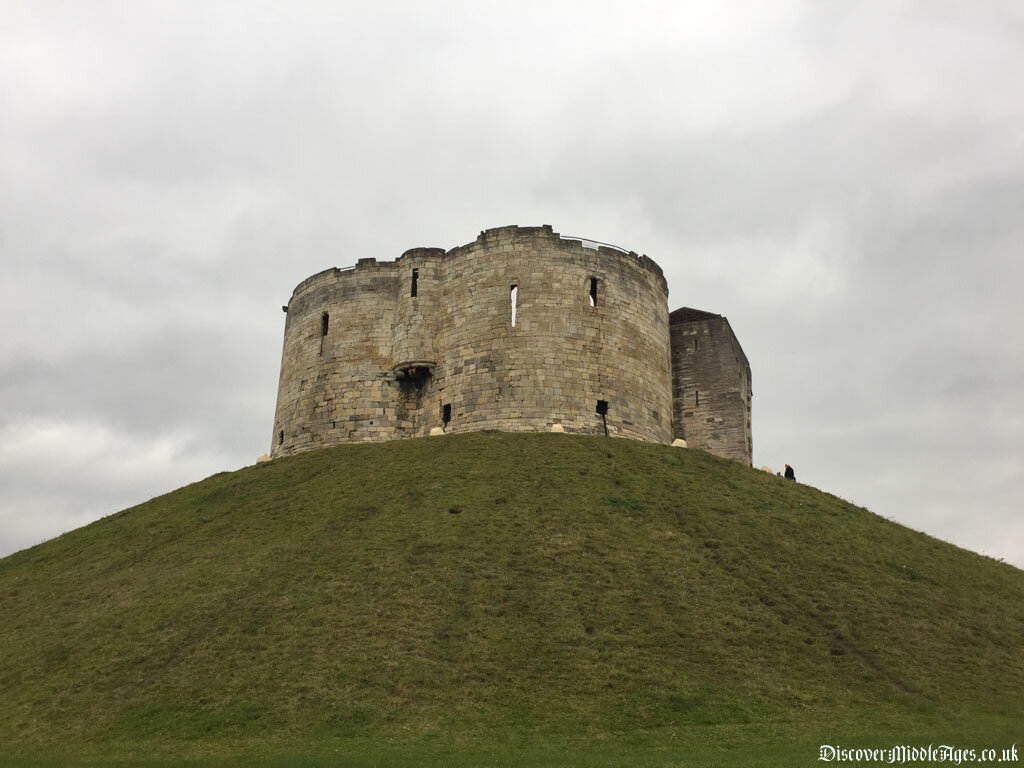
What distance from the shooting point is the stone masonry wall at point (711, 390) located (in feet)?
121

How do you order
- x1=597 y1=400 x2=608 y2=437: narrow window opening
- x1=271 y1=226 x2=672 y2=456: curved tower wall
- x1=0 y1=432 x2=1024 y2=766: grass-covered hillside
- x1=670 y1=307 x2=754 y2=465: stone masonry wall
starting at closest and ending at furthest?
x1=0 y1=432 x2=1024 y2=766: grass-covered hillside, x1=597 y1=400 x2=608 y2=437: narrow window opening, x1=271 y1=226 x2=672 y2=456: curved tower wall, x1=670 y1=307 x2=754 y2=465: stone masonry wall

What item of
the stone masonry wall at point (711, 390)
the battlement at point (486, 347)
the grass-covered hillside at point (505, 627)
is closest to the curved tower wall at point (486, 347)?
the battlement at point (486, 347)

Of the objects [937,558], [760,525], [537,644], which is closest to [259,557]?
[537,644]

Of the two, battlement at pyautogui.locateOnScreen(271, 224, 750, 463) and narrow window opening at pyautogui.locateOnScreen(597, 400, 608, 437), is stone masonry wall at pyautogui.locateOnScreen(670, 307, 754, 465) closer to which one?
battlement at pyautogui.locateOnScreen(271, 224, 750, 463)

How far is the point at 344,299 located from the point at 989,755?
2893 cm

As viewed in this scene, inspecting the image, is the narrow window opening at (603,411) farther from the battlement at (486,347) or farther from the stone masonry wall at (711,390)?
the stone masonry wall at (711,390)

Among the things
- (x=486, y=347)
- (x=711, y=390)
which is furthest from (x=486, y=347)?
(x=711, y=390)

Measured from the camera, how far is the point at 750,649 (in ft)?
57.1

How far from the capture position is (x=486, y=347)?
109 ft

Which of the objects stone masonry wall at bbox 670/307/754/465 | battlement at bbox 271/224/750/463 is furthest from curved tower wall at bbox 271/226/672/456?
stone masonry wall at bbox 670/307/754/465

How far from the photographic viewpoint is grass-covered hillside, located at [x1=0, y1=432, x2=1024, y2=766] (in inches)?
573

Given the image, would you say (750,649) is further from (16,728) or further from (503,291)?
(503,291)

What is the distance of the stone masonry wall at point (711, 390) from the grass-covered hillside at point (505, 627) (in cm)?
911

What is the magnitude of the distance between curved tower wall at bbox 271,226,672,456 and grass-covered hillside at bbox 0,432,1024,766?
5.11 m
